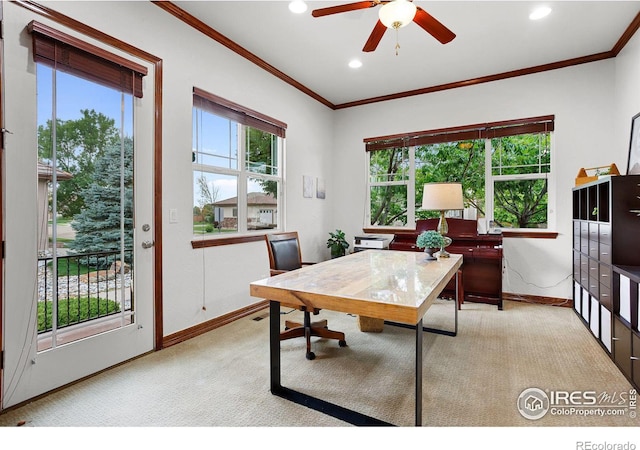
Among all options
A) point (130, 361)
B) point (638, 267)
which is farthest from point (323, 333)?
point (638, 267)

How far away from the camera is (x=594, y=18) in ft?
9.34

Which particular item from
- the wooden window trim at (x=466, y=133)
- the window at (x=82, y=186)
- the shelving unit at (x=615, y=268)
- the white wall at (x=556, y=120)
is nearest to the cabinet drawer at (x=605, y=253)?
the shelving unit at (x=615, y=268)

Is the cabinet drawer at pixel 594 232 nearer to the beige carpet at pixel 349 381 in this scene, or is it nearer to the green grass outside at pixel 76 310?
the beige carpet at pixel 349 381

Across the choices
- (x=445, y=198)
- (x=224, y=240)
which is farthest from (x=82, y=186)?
(x=445, y=198)

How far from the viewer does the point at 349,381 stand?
205 cm

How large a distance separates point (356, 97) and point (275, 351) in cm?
403

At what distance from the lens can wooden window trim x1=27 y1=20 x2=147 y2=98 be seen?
6.17 ft

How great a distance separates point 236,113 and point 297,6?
3.87ft

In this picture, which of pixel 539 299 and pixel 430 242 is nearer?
pixel 430 242

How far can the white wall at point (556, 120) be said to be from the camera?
11.7 feet

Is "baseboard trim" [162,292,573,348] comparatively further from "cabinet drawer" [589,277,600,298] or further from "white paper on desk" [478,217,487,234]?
"cabinet drawer" [589,277,600,298]

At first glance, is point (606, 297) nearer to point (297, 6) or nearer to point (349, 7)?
point (349, 7)

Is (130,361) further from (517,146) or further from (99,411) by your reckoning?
(517,146)

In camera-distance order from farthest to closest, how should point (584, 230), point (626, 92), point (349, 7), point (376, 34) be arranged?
point (626, 92), point (584, 230), point (376, 34), point (349, 7)
